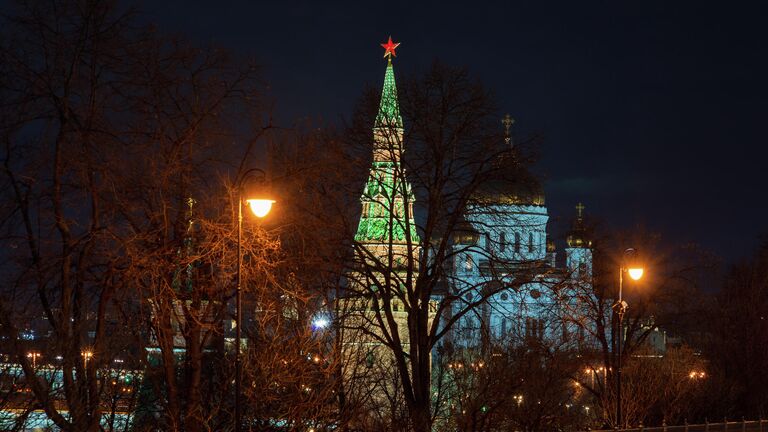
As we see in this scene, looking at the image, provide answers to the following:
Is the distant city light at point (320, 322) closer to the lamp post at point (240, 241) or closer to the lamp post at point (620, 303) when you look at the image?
the lamp post at point (620, 303)

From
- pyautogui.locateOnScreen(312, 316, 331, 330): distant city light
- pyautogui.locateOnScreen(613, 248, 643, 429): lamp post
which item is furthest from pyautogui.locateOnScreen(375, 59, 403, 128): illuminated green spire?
pyautogui.locateOnScreen(613, 248, 643, 429): lamp post

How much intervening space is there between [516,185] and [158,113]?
13.7 m

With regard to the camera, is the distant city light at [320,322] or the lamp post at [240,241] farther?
the distant city light at [320,322]

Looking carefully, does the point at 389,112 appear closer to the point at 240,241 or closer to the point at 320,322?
the point at 320,322

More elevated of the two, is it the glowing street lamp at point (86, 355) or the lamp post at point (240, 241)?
the lamp post at point (240, 241)

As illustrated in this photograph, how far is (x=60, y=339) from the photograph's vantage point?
19500 mm

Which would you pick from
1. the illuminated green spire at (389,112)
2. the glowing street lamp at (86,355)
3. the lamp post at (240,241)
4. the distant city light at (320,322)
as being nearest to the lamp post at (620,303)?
the illuminated green spire at (389,112)

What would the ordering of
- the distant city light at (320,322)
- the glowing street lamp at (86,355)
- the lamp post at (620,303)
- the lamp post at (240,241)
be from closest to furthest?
the lamp post at (240,241)
the glowing street lamp at (86,355)
the lamp post at (620,303)
the distant city light at (320,322)

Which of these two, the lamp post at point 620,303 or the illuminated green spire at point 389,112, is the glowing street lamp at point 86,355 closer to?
the illuminated green spire at point 389,112

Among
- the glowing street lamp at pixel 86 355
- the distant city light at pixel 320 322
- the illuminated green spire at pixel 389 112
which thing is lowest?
the glowing street lamp at pixel 86 355

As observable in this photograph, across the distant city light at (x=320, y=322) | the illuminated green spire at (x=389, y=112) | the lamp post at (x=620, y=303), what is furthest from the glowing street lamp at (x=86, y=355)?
the lamp post at (x=620, y=303)

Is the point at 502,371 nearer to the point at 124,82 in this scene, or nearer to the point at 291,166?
the point at 291,166

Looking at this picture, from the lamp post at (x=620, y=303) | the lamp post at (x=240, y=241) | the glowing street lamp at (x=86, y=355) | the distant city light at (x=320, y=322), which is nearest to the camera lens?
the lamp post at (x=240, y=241)

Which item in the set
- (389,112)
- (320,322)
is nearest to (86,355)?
(320,322)
